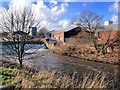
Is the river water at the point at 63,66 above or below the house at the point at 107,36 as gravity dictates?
below

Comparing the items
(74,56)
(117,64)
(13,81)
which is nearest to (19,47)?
(13,81)

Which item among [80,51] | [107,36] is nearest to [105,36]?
[107,36]

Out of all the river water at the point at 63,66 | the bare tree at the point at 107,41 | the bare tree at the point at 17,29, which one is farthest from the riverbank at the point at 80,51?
the bare tree at the point at 17,29

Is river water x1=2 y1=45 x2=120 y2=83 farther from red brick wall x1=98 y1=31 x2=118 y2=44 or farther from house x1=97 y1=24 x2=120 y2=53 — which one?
red brick wall x1=98 y1=31 x2=118 y2=44

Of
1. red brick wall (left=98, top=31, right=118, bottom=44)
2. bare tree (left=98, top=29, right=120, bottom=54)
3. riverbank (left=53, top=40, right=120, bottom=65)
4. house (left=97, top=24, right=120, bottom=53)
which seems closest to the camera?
riverbank (left=53, top=40, right=120, bottom=65)

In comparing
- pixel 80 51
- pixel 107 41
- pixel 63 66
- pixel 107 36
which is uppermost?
pixel 107 36

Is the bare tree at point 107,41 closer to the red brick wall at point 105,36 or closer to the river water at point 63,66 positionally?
the red brick wall at point 105,36

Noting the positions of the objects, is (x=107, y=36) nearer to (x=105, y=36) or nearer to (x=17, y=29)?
(x=105, y=36)

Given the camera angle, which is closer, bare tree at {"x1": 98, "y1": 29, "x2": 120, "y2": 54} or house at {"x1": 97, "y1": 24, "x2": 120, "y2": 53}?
bare tree at {"x1": 98, "y1": 29, "x2": 120, "y2": 54}

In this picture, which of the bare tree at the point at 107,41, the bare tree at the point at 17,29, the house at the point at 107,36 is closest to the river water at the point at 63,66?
the bare tree at the point at 17,29

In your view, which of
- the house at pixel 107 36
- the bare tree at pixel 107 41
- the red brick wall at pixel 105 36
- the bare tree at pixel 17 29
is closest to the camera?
the bare tree at pixel 17 29

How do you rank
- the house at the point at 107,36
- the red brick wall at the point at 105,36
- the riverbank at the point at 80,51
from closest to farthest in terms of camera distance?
the riverbank at the point at 80,51 → the house at the point at 107,36 → the red brick wall at the point at 105,36

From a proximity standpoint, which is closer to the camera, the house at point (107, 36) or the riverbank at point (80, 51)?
the riverbank at point (80, 51)

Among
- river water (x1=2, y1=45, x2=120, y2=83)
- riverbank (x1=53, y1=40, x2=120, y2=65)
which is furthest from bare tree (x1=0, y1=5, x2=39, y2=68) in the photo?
riverbank (x1=53, y1=40, x2=120, y2=65)
